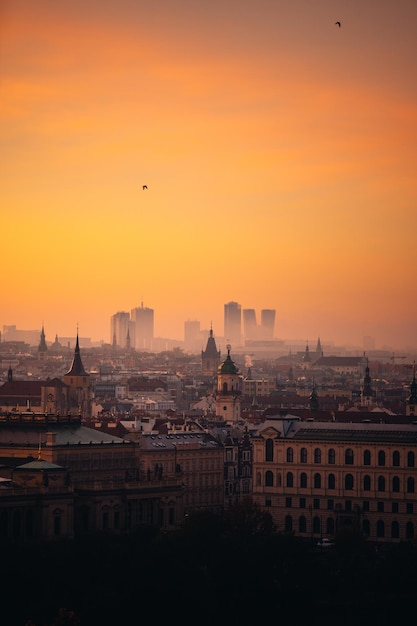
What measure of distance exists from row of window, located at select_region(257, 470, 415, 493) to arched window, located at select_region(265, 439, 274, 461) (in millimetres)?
676

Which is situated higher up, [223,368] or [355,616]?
[223,368]

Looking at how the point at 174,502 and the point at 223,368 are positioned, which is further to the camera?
the point at 223,368

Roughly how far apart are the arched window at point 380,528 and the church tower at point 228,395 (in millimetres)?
48207

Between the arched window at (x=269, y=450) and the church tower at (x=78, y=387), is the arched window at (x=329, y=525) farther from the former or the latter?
the church tower at (x=78, y=387)

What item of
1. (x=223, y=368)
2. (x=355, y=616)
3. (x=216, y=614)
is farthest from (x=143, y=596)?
(x=223, y=368)

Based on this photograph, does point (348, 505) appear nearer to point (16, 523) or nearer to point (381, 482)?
point (381, 482)

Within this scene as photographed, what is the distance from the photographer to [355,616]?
83.4 meters

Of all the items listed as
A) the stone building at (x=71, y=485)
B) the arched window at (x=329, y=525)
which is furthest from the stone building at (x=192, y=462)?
the stone building at (x=71, y=485)

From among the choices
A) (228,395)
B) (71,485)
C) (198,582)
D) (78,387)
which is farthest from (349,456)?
(78,387)

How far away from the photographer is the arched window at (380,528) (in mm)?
108688

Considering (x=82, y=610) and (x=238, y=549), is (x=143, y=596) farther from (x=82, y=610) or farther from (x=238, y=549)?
(x=238, y=549)

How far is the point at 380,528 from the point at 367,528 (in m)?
0.57

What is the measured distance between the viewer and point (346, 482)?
11138 centimetres

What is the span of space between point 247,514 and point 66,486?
9754 millimetres
